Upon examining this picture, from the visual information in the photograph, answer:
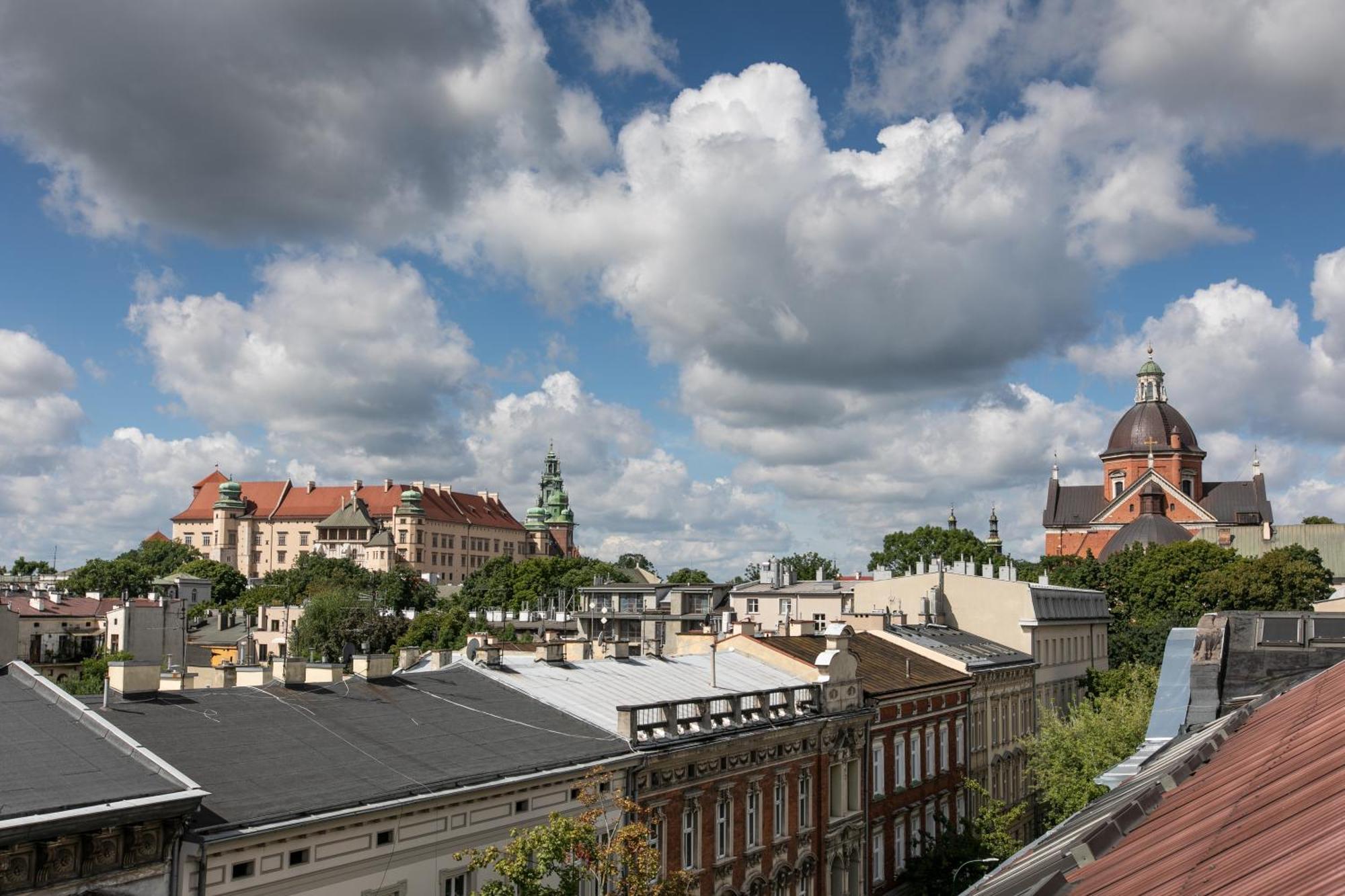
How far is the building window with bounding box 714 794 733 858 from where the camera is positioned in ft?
95.5

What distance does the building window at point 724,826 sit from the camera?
29109 mm

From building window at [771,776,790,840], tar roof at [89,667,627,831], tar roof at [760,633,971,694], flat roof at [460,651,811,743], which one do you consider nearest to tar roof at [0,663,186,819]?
tar roof at [89,667,627,831]

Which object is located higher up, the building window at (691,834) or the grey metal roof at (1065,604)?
the grey metal roof at (1065,604)

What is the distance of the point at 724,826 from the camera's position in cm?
2952

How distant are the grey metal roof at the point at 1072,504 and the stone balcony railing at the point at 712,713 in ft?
428

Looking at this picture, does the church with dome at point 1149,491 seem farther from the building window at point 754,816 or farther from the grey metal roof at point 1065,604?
the building window at point 754,816

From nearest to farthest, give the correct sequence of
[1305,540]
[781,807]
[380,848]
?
1. [380,848]
2. [781,807]
3. [1305,540]

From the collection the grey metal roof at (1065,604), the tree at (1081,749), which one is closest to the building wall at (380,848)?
the tree at (1081,749)

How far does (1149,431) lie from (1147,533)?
99.1ft

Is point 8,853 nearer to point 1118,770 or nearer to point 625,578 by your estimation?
point 1118,770

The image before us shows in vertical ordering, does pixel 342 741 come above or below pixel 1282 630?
below

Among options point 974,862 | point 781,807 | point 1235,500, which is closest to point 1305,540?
point 1235,500

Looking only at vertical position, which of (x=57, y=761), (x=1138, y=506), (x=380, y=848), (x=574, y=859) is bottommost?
(x=574, y=859)

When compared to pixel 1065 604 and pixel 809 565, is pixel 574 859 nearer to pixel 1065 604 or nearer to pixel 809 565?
pixel 1065 604
